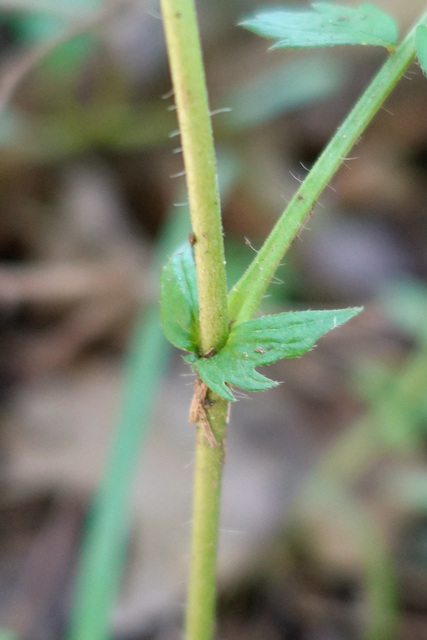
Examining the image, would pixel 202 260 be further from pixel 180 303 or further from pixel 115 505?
pixel 115 505

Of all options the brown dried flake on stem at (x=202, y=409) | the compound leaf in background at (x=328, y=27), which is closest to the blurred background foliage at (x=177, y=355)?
the compound leaf in background at (x=328, y=27)

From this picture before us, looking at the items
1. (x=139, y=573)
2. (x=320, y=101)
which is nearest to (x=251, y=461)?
(x=139, y=573)

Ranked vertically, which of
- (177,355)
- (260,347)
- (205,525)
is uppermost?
(177,355)

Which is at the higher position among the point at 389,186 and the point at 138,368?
the point at 389,186

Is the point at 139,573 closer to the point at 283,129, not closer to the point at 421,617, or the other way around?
the point at 421,617

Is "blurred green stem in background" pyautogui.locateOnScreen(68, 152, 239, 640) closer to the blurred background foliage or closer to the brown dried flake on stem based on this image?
the blurred background foliage

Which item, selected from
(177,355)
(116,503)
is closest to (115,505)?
(116,503)
